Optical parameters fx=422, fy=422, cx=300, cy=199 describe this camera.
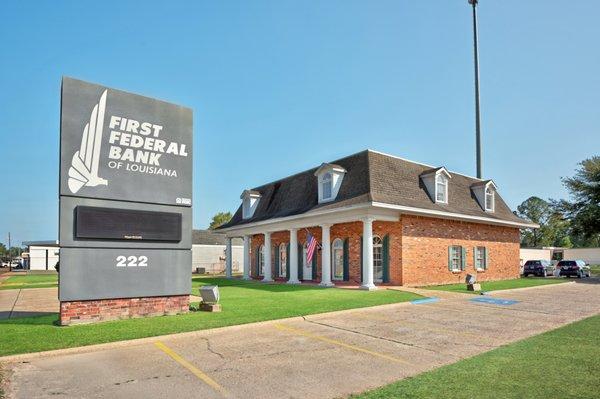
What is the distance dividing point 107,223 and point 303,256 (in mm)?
17008

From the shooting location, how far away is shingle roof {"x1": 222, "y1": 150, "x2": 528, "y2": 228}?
21.3m

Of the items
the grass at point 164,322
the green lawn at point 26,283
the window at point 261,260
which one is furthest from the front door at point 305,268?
the green lawn at point 26,283

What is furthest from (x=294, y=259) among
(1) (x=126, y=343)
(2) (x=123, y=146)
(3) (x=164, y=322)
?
(1) (x=126, y=343)

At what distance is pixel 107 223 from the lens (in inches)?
462

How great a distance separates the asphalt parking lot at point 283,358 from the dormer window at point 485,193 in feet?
52.8

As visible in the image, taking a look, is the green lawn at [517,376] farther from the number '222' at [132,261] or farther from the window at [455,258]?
the window at [455,258]

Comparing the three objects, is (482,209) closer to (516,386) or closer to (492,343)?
(492,343)

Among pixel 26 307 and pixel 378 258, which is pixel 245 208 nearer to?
pixel 378 258

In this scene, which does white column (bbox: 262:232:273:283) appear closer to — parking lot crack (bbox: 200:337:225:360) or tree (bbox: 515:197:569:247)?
parking lot crack (bbox: 200:337:225:360)

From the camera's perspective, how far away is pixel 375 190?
68.0ft

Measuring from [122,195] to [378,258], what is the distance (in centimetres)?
1474

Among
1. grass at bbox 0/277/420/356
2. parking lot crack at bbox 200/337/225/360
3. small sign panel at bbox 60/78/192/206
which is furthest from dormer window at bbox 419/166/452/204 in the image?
parking lot crack at bbox 200/337/225/360

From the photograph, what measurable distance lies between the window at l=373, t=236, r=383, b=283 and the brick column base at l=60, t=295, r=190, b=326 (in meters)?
12.5

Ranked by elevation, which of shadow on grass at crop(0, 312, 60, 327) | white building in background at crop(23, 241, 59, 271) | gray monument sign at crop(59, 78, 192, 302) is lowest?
white building in background at crop(23, 241, 59, 271)
